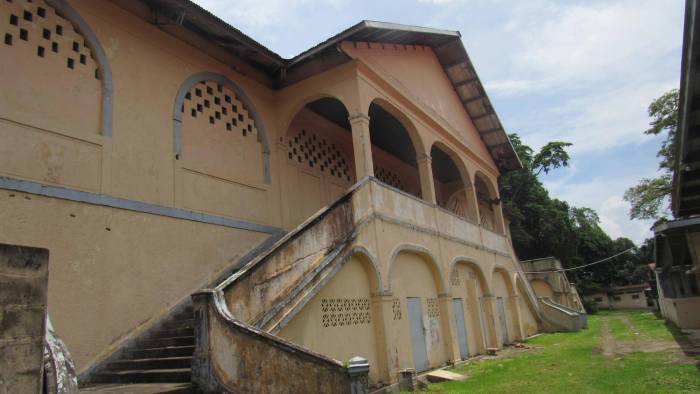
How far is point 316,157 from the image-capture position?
12.6 meters

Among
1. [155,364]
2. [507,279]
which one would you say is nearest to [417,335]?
[155,364]

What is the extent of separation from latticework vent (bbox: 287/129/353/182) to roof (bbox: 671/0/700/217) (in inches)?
302

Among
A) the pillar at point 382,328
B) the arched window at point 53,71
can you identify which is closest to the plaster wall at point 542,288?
the pillar at point 382,328

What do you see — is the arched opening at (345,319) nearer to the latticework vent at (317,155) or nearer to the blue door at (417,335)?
the blue door at (417,335)

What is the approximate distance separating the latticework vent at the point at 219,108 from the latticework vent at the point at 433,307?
543 cm

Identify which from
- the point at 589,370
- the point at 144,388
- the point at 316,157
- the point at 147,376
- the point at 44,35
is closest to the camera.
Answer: the point at 144,388

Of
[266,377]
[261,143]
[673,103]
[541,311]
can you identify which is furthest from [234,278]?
[673,103]

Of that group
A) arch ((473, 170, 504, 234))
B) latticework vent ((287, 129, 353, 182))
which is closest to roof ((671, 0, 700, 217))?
latticework vent ((287, 129, 353, 182))

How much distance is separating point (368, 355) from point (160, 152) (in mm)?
5034

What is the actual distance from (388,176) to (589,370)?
869cm

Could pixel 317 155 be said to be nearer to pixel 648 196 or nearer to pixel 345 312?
pixel 345 312

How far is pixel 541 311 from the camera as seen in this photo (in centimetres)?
1986

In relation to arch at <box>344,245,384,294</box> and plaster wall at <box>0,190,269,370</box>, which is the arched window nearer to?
plaster wall at <box>0,190,269,370</box>

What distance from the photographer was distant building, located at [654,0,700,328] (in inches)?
168
